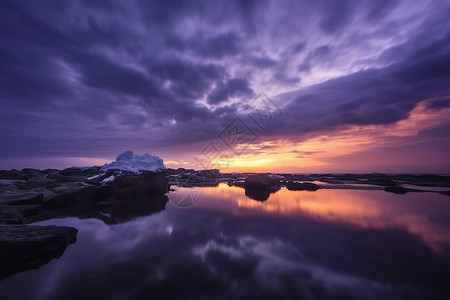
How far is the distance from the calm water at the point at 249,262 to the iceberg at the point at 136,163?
13486 millimetres

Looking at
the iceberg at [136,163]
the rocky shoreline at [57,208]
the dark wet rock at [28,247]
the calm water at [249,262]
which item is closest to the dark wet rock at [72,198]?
the rocky shoreline at [57,208]

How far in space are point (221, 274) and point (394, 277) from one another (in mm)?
4683

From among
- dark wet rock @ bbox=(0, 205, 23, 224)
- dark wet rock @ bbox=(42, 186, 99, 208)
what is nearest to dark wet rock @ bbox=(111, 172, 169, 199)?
dark wet rock @ bbox=(42, 186, 99, 208)

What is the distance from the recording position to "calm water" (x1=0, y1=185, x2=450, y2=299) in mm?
3795

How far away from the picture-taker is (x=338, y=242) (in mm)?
6523

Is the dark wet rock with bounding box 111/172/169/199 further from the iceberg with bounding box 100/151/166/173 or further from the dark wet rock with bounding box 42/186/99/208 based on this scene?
the dark wet rock with bounding box 42/186/99/208

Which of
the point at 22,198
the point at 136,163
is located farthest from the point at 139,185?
the point at 22,198

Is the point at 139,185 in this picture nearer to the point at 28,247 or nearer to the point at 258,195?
the point at 258,195

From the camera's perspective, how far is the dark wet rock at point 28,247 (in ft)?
14.9

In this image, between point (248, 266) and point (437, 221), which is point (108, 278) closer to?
point (248, 266)

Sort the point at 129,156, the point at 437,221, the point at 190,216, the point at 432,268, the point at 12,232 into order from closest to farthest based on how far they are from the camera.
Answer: the point at 432,268, the point at 12,232, the point at 437,221, the point at 190,216, the point at 129,156

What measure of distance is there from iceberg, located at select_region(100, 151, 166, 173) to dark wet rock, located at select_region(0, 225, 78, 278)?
16075mm

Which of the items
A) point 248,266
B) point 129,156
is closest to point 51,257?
point 248,266

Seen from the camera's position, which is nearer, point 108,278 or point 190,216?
point 108,278
